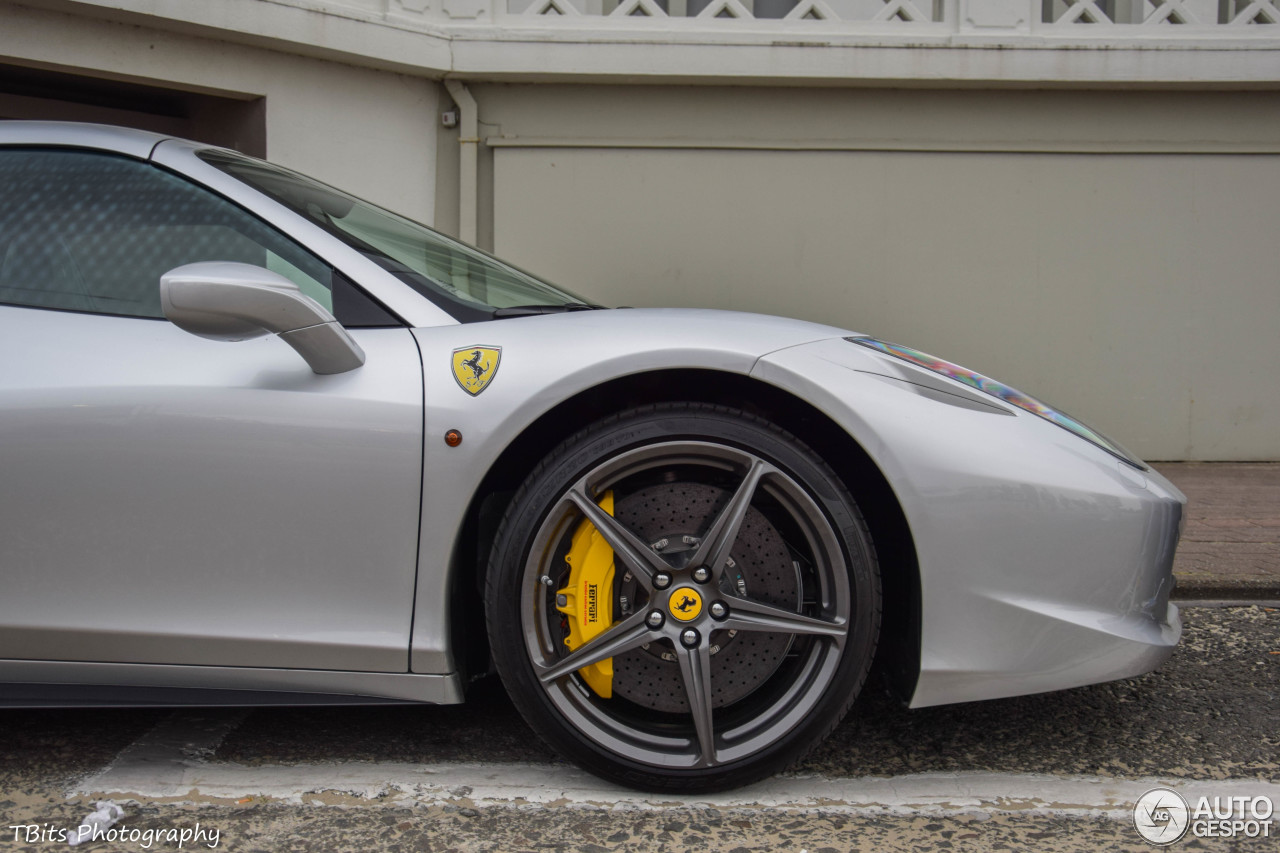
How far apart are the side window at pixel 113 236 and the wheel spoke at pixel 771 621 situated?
2.88ft

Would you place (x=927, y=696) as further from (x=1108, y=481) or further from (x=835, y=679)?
(x=1108, y=481)

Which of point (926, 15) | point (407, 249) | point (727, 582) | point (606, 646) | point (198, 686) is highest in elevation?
point (926, 15)

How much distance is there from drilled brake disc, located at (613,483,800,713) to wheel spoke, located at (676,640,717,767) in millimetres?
59

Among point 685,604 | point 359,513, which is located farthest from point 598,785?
point 359,513

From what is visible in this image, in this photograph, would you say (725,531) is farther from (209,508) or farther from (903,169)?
(903,169)

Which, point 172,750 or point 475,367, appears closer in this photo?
point 475,367

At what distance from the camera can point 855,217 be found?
680 centimetres

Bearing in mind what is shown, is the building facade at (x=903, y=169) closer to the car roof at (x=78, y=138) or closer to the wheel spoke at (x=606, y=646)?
the car roof at (x=78, y=138)

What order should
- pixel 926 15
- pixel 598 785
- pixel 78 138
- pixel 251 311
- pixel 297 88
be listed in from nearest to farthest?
pixel 251 311 → pixel 598 785 → pixel 78 138 → pixel 297 88 → pixel 926 15

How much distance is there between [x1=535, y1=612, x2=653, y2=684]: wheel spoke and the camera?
1.79 meters

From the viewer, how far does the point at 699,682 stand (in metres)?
1.78

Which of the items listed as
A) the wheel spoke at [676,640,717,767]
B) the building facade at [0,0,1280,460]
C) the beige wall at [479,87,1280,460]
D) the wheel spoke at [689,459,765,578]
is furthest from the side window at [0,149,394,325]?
the beige wall at [479,87,1280,460]

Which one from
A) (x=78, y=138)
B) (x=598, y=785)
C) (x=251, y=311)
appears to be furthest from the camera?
(x=78, y=138)

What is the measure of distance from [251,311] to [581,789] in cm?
110
